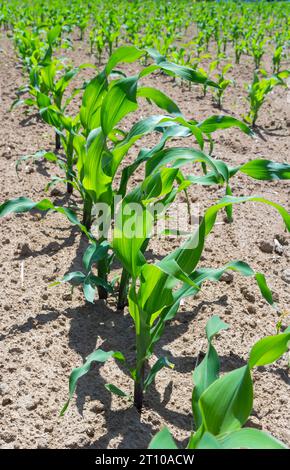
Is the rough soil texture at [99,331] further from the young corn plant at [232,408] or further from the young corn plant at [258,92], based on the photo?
the young corn plant at [258,92]

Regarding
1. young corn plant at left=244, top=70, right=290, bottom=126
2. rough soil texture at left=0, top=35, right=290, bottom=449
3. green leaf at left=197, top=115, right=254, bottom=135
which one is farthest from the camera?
young corn plant at left=244, top=70, right=290, bottom=126

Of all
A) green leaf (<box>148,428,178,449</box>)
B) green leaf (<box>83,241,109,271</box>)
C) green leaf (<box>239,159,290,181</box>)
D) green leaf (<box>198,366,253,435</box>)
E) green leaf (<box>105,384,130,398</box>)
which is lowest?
green leaf (<box>105,384,130,398</box>)

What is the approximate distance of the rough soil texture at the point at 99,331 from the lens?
1.66 m

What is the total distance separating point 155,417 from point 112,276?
776 mm

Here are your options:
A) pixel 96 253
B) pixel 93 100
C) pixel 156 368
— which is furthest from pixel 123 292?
pixel 93 100

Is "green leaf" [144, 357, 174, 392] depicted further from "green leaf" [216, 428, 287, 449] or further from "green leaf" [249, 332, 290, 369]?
"green leaf" [216, 428, 287, 449]

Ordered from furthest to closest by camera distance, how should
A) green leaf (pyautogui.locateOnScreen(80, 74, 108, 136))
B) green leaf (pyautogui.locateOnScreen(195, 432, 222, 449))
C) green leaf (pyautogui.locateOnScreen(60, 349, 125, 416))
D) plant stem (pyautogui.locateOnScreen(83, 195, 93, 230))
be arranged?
plant stem (pyautogui.locateOnScreen(83, 195, 93, 230)) < green leaf (pyautogui.locateOnScreen(80, 74, 108, 136)) < green leaf (pyautogui.locateOnScreen(60, 349, 125, 416)) < green leaf (pyautogui.locateOnScreen(195, 432, 222, 449))

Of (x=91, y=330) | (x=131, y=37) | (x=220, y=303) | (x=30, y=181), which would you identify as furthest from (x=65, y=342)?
(x=131, y=37)

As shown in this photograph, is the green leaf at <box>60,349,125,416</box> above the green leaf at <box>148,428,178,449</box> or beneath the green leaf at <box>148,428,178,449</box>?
beneath

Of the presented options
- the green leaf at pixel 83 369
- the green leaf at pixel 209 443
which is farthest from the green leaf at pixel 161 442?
the green leaf at pixel 83 369

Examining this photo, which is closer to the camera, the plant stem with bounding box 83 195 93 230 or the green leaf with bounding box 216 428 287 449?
the green leaf with bounding box 216 428 287 449

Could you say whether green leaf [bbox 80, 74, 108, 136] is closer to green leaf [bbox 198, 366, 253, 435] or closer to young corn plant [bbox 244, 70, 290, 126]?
green leaf [bbox 198, 366, 253, 435]

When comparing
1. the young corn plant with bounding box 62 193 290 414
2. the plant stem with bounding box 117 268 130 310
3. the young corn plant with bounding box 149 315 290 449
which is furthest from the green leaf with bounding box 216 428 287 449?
the plant stem with bounding box 117 268 130 310

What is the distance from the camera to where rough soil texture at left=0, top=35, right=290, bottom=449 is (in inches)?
65.5
